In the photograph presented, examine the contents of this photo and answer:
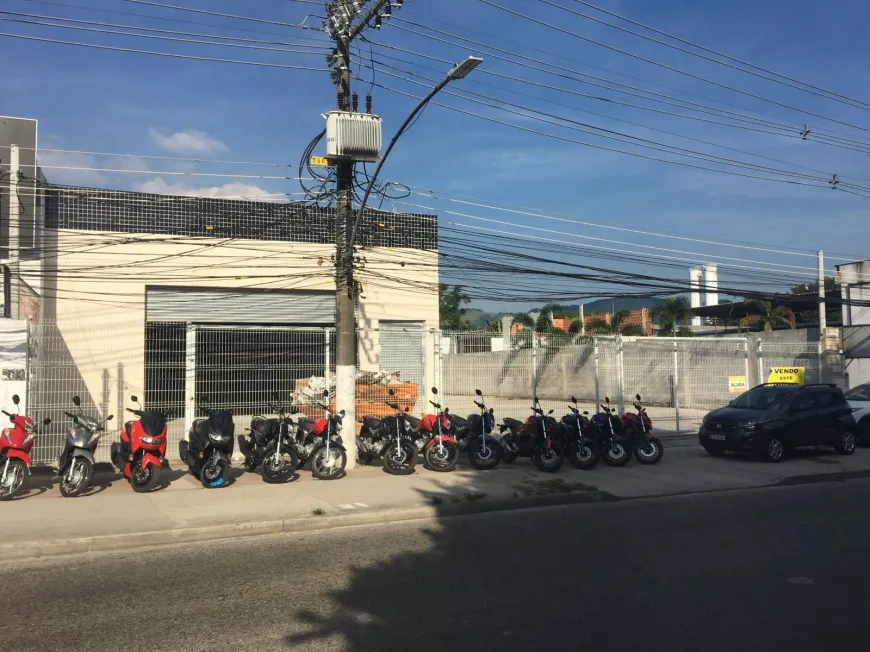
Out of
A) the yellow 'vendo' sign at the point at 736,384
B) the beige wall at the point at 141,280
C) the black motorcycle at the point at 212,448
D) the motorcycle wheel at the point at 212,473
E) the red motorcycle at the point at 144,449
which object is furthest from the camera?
the yellow 'vendo' sign at the point at 736,384

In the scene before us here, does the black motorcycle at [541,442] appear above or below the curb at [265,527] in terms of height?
above

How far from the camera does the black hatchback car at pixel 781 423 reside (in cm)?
1502

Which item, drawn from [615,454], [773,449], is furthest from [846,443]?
[615,454]

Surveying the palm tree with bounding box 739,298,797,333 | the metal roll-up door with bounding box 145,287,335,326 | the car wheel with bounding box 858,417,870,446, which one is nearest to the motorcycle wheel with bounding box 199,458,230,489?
the metal roll-up door with bounding box 145,287,335,326

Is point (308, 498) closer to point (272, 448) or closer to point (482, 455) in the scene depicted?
point (272, 448)

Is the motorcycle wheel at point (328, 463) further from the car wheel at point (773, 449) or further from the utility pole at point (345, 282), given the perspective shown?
the car wheel at point (773, 449)

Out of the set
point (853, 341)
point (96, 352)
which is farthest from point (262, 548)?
point (853, 341)

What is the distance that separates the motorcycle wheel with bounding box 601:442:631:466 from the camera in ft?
46.5

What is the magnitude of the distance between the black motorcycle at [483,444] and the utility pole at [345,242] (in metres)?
2.15

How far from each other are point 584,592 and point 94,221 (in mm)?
16501

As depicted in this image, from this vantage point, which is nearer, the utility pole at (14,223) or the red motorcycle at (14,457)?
the red motorcycle at (14,457)

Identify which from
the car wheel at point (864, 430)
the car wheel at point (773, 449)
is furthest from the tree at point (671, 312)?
the car wheel at point (773, 449)

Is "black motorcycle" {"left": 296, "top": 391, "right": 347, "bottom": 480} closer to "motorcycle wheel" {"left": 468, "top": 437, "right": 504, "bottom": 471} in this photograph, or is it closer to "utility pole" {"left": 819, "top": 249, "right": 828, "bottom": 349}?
"motorcycle wheel" {"left": 468, "top": 437, "right": 504, "bottom": 471}

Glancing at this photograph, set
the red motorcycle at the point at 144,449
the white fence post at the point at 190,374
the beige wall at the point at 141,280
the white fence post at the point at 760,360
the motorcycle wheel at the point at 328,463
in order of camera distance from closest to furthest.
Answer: the red motorcycle at the point at 144,449 < the motorcycle wheel at the point at 328,463 < the white fence post at the point at 190,374 < the beige wall at the point at 141,280 < the white fence post at the point at 760,360
